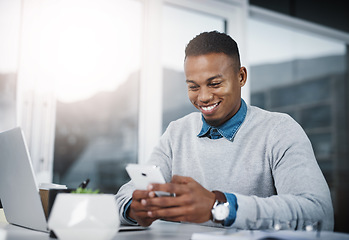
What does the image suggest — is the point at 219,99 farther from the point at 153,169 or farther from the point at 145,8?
the point at 145,8

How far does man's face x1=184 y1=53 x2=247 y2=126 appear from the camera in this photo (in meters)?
1.54

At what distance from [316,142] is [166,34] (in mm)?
2300

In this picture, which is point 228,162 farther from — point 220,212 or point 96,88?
point 96,88

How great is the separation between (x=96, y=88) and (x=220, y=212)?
2563 mm

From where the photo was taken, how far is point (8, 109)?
2840 millimetres

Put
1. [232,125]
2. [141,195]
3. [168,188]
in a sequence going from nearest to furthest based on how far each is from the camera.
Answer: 1. [168,188]
2. [141,195]
3. [232,125]

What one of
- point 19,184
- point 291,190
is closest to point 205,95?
point 291,190

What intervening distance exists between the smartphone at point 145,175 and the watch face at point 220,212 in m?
0.13

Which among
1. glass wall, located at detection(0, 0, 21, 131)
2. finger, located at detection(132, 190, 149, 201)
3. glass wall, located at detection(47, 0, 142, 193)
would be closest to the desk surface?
finger, located at detection(132, 190, 149, 201)

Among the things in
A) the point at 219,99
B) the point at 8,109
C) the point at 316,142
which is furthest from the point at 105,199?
the point at 316,142

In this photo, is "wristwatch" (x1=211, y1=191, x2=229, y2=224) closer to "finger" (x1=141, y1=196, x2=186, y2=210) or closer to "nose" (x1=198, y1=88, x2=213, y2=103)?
"finger" (x1=141, y1=196, x2=186, y2=210)

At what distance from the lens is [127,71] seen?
3.48 meters

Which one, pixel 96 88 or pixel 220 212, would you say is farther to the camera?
pixel 96 88

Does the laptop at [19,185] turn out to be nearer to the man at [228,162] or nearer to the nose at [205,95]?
the man at [228,162]
